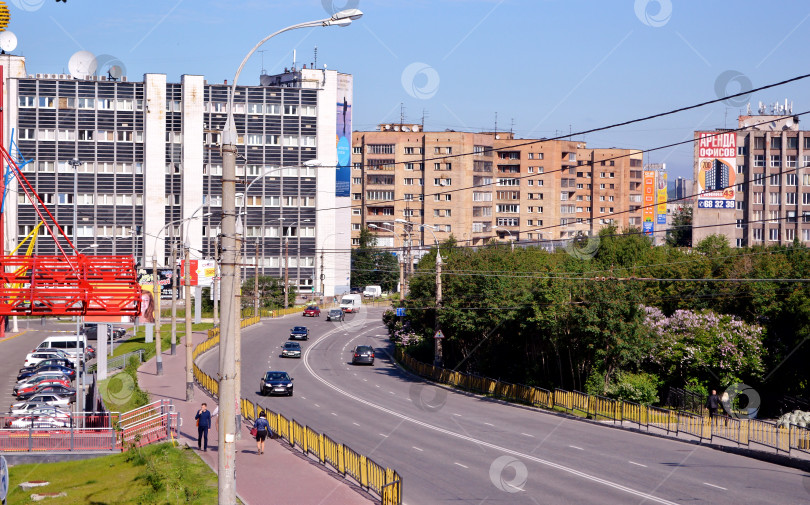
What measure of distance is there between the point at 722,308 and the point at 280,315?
5127 cm

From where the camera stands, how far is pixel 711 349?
3909 cm

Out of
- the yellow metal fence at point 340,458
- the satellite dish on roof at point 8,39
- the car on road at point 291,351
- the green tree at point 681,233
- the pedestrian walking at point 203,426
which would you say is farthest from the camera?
the green tree at point 681,233

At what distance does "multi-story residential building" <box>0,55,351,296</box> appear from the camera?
319 ft

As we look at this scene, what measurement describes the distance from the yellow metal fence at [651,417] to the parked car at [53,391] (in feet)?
64.1

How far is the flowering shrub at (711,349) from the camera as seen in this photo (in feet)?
128

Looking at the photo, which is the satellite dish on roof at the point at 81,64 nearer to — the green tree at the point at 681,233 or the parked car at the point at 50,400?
the parked car at the point at 50,400

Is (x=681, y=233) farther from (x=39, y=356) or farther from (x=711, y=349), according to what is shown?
(x=39, y=356)

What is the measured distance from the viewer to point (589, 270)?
44.2m

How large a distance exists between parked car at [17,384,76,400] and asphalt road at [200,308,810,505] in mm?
8080

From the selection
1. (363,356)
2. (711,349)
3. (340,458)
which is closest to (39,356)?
(363,356)

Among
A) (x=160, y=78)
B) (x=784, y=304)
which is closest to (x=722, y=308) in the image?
(x=784, y=304)

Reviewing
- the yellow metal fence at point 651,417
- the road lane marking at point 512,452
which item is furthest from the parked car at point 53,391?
the yellow metal fence at point 651,417

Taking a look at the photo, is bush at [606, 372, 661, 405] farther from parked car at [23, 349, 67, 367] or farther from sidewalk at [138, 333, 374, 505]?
parked car at [23, 349, 67, 367]

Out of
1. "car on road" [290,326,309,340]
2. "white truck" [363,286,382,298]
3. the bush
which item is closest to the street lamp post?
the bush
